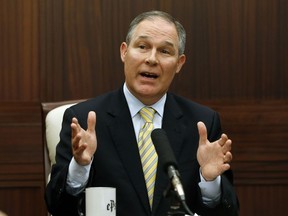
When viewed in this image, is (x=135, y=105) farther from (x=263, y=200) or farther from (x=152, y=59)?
(x=263, y=200)

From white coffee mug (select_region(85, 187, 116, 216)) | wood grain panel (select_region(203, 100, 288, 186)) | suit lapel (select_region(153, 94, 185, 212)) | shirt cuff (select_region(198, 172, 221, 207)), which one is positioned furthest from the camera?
wood grain panel (select_region(203, 100, 288, 186))

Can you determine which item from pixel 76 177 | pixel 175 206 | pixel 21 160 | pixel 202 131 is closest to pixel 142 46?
pixel 202 131

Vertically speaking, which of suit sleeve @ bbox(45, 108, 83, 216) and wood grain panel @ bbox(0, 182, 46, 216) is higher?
suit sleeve @ bbox(45, 108, 83, 216)

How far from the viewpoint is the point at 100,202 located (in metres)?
2.29

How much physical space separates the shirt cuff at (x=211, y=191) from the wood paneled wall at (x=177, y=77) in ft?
3.68

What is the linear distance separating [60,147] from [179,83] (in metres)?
1.15

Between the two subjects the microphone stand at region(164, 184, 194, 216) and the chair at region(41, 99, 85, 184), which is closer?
the microphone stand at region(164, 184, 194, 216)

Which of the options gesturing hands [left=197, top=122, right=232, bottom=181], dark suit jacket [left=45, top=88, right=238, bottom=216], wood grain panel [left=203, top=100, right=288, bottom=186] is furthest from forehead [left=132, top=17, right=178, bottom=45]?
wood grain panel [left=203, top=100, right=288, bottom=186]

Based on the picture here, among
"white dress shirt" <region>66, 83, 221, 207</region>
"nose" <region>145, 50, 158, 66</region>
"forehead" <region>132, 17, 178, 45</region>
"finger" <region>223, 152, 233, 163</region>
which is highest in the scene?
"forehead" <region>132, 17, 178, 45</region>

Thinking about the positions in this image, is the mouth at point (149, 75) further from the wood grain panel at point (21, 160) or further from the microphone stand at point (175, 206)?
the microphone stand at point (175, 206)

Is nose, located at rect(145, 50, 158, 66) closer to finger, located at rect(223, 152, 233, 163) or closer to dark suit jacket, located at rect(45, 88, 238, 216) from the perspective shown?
dark suit jacket, located at rect(45, 88, 238, 216)

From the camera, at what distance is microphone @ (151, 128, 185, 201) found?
6.43 feet

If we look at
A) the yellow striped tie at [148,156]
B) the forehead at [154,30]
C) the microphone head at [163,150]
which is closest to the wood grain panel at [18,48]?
the forehead at [154,30]

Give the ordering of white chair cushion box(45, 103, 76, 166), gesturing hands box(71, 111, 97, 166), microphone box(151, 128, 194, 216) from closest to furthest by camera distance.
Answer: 1. microphone box(151, 128, 194, 216)
2. gesturing hands box(71, 111, 97, 166)
3. white chair cushion box(45, 103, 76, 166)
